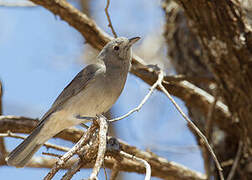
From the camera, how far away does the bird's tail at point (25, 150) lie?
394 centimetres

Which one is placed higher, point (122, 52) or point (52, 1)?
point (52, 1)

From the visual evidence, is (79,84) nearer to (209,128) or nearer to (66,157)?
(209,128)

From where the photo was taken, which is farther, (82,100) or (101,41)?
(101,41)

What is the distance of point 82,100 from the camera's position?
4.13 meters

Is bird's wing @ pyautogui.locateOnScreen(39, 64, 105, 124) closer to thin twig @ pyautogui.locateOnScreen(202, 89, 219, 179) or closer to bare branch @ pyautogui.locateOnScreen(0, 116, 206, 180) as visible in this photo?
bare branch @ pyautogui.locateOnScreen(0, 116, 206, 180)

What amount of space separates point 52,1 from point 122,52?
0.95 metres

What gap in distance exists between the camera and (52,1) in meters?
4.30

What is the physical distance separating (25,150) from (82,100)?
0.76 metres

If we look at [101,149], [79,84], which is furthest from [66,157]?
[79,84]

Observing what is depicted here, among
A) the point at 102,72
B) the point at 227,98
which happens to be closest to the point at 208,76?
the point at 227,98

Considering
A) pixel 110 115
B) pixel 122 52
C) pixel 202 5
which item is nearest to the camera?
pixel 202 5

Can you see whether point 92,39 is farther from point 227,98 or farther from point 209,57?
point 227,98

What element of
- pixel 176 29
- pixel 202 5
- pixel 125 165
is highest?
pixel 176 29

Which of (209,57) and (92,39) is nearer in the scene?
(209,57)
